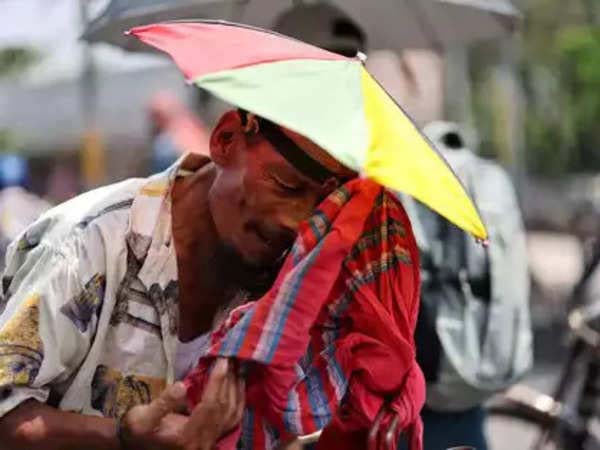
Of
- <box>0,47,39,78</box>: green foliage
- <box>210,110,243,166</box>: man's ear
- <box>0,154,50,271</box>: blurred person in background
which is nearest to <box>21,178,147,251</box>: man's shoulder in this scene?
<box>210,110,243,166</box>: man's ear

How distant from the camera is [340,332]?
284 centimetres

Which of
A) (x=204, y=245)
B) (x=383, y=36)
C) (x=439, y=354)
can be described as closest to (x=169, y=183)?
(x=204, y=245)

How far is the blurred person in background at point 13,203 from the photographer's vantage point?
6805mm

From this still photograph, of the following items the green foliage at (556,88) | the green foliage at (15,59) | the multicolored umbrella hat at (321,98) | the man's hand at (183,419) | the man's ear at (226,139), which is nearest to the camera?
the multicolored umbrella hat at (321,98)

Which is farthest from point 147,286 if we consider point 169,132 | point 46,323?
point 169,132

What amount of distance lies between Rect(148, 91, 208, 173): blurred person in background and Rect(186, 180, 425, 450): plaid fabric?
4.06m

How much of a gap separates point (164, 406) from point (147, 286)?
0.30 metres

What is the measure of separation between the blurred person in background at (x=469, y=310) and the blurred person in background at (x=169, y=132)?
2.62 meters

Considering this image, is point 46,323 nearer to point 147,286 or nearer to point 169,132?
point 147,286

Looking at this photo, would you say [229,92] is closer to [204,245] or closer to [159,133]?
[204,245]

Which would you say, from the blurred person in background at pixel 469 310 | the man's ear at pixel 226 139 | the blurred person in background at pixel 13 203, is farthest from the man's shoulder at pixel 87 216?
Answer: the blurred person in background at pixel 13 203

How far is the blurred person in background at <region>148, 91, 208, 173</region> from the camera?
7.11 meters

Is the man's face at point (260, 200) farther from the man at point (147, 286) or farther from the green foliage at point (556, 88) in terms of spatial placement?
the green foliage at point (556, 88)

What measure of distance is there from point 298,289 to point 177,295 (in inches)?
12.7
